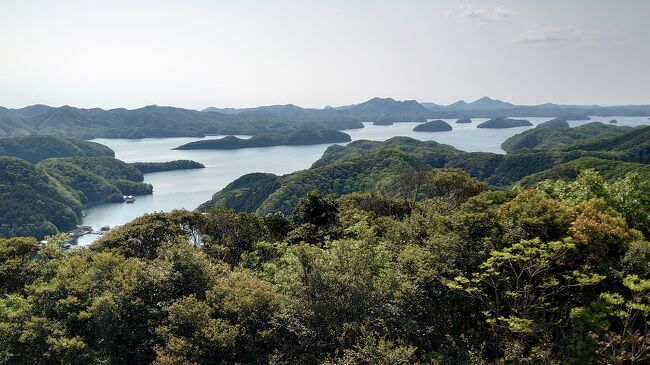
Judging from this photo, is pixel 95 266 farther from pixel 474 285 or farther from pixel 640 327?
pixel 640 327

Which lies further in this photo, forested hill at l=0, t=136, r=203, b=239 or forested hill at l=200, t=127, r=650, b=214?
forested hill at l=0, t=136, r=203, b=239

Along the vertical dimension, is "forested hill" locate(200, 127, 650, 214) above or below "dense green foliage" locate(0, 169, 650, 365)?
below

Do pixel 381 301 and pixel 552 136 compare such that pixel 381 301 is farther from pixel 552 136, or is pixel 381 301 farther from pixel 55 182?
pixel 552 136

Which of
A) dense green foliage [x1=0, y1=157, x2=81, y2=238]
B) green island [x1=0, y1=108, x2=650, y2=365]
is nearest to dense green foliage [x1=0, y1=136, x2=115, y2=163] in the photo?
dense green foliage [x1=0, y1=157, x2=81, y2=238]

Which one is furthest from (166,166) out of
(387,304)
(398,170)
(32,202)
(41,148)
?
(387,304)

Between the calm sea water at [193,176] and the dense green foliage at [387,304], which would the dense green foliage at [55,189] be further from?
the dense green foliage at [387,304]

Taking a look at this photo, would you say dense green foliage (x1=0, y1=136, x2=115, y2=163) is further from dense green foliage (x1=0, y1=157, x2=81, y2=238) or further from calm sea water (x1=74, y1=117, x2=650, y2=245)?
Answer: dense green foliage (x1=0, y1=157, x2=81, y2=238)

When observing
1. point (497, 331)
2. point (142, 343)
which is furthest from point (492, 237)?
point (142, 343)
